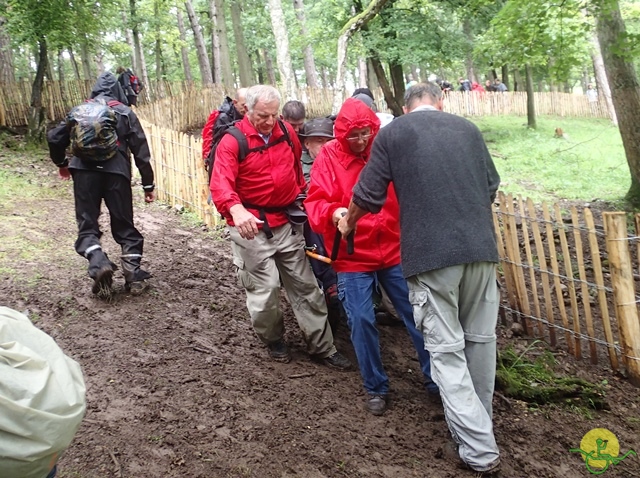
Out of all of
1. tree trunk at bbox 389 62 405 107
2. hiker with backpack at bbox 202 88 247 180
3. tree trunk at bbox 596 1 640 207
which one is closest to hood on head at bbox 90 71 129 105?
hiker with backpack at bbox 202 88 247 180

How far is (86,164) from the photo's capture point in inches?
185

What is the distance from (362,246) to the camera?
11.3ft

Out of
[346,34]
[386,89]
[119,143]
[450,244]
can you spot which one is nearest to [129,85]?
[119,143]

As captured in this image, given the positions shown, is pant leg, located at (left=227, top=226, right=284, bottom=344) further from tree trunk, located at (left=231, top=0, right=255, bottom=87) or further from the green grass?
tree trunk, located at (left=231, top=0, right=255, bottom=87)

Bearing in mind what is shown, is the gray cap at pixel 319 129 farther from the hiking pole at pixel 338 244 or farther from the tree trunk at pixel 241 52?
the tree trunk at pixel 241 52

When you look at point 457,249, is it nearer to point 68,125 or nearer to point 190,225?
point 68,125

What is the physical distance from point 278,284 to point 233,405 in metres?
0.92

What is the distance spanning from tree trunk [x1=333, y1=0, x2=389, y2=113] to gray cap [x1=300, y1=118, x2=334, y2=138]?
16.1 ft

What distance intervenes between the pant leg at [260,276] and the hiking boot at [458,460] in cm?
149

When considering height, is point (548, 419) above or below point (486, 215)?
below

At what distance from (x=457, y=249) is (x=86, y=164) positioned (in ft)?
10.7

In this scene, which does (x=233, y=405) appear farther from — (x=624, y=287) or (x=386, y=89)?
(x=386, y=89)

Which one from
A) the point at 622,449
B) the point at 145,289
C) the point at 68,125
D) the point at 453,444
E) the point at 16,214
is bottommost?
the point at 622,449

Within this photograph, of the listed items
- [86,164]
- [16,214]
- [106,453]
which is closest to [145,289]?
[86,164]
